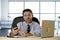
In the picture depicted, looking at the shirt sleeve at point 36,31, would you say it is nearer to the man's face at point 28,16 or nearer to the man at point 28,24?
the man at point 28,24

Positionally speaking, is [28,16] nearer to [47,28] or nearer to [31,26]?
[31,26]

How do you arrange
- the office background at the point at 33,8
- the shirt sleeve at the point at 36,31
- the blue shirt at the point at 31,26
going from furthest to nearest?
the office background at the point at 33,8 → the blue shirt at the point at 31,26 → the shirt sleeve at the point at 36,31

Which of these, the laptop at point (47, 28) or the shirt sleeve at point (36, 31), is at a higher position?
the laptop at point (47, 28)

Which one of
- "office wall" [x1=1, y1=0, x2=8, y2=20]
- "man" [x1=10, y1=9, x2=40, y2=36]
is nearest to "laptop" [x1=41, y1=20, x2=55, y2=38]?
"man" [x1=10, y1=9, x2=40, y2=36]

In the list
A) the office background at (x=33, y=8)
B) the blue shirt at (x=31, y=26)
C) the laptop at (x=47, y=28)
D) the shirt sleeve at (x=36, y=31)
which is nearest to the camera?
the laptop at (x=47, y=28)

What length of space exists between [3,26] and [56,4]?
213cm

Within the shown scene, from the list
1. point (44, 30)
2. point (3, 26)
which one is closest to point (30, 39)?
point (44, 30)

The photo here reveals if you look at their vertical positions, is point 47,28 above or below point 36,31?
above

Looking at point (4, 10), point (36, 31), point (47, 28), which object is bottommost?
point (36, 31)

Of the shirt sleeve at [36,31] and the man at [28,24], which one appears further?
the man at [28,24]

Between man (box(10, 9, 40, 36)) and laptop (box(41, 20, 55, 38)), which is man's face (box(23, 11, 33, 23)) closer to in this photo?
man (box(10, 9, 40, 36))

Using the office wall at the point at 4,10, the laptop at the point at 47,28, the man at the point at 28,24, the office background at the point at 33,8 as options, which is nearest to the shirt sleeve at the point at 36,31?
the man at the point at 28,24

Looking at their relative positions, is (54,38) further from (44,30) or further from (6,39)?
(6,39)

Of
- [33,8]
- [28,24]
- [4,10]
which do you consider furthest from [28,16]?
[4,10]
